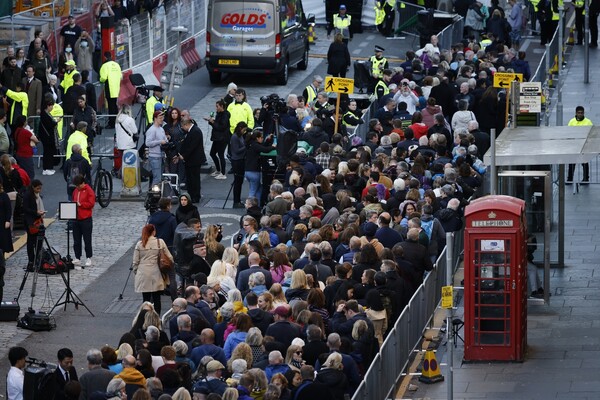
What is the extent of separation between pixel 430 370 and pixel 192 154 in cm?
1089

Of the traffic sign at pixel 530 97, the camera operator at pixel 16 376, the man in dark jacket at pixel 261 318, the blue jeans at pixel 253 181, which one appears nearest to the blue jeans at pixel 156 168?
the blue jeans at pixel 253 181

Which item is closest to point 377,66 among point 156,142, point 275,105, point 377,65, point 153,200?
point 377,65

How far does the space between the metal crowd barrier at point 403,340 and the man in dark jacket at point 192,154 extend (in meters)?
7.90

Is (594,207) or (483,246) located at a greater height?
(483,246)

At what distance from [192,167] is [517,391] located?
38.6 ft

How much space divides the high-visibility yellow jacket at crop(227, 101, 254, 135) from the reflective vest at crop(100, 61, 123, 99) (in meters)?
4.79

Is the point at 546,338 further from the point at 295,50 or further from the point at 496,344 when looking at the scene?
the point at 295,50

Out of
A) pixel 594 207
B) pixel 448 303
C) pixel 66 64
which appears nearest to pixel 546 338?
pixel 448 303

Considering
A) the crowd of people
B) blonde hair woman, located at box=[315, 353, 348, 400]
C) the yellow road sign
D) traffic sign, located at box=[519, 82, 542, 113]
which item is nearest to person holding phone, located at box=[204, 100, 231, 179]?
the crowd of people

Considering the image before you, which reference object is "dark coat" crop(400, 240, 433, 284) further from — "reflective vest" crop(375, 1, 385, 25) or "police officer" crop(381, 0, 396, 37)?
"reflective vest" crop(375, 1, 385, 25)

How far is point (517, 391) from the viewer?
21922mm

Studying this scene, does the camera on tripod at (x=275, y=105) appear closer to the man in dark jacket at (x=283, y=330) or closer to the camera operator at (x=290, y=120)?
the camera operator at (x=290, y=120)

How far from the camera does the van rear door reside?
1640 inches

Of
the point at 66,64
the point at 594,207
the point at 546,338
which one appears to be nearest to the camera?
the point at 546,338
